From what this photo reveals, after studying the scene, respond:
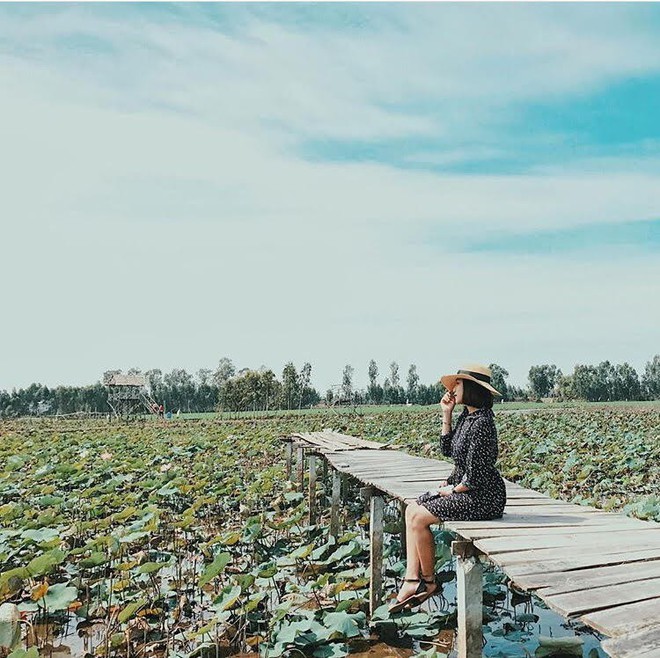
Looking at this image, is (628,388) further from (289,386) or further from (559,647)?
(559,647)

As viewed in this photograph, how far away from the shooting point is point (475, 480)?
154 inches

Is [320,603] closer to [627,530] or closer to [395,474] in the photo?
[395,474]

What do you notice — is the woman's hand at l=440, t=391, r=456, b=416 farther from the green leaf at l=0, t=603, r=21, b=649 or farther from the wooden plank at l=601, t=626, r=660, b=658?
the green leaf at l=0, t=603, r=21, b=649

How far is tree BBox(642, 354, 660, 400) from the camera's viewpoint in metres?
76.7

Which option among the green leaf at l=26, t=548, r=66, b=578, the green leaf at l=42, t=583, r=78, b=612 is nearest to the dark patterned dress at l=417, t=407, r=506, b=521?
the green leaf at l=42, t=583, r=78, b=612

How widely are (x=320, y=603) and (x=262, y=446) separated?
10.4m

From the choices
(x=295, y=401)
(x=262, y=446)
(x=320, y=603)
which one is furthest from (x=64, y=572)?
(x=295, y=401)

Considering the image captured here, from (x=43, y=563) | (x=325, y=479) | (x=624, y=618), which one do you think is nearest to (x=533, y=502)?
(x=624, y=618)

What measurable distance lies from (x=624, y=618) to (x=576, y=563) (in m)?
0.63

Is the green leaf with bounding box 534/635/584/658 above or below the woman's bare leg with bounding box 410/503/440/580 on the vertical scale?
below

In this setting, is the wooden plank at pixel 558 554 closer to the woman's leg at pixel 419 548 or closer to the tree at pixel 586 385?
the woman's leg at pixel 419 548

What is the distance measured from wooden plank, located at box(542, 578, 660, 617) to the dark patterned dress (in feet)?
3.91

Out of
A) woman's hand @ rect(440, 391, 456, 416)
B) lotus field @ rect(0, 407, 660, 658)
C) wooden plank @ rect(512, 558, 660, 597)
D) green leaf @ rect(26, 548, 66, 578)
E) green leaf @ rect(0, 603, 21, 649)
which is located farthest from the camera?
woman's hand @ rect(440, 391, 456, 416)

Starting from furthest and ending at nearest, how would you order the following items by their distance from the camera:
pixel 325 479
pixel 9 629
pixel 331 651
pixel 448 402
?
pixel 325 479 → pixel 448 402 → pixel 331 651 → pixel 9 629
